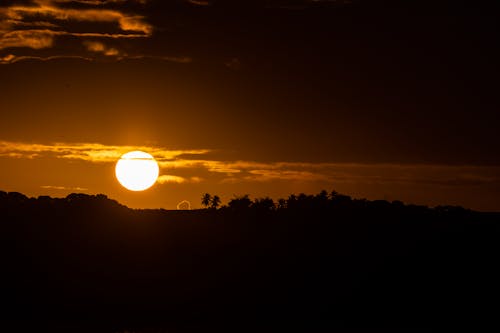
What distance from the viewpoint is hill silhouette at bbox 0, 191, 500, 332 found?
110 meters

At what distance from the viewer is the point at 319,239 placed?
440ft

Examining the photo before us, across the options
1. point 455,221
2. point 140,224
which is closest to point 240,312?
point 140,224

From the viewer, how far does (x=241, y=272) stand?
125m

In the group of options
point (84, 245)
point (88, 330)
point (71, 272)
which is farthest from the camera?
point (84, 245)

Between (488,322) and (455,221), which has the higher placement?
(455,221)

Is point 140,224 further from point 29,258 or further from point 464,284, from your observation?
point 464,284

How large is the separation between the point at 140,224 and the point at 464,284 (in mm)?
47683

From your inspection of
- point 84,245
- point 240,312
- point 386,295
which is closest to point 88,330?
point 240,312

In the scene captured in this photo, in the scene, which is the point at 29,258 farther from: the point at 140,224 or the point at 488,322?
the point at 488,322

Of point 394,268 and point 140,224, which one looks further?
point 140,224

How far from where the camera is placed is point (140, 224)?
14488 cm

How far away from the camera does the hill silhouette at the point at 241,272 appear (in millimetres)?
110500

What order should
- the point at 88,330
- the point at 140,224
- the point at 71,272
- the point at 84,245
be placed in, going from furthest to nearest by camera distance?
1. the point at 140,224
2. the point at 84,245
3. the point at 71,272
4. the point at 88,330

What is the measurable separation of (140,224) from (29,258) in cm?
2548
